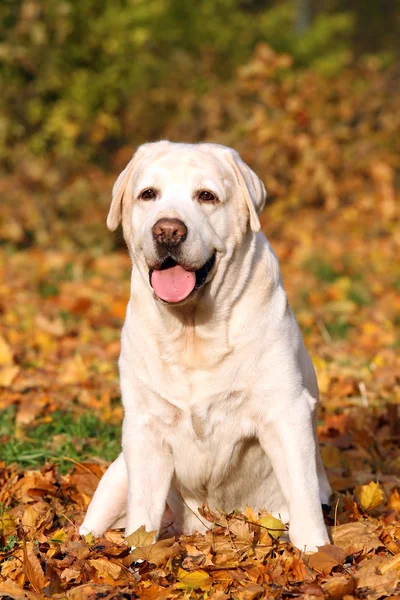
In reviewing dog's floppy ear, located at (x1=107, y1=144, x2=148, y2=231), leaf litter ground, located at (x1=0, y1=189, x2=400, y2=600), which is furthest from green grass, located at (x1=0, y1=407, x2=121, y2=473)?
dog's floppy ear, located at (x1=107, y1=144, x2=148, y2=231)

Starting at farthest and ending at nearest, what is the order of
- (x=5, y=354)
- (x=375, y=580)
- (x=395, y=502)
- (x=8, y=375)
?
(x=5, y=354)
(x=8, y=375)
(x=395, y=502)
(x=375, y=580)

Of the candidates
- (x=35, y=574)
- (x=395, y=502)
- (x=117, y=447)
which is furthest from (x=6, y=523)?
(x=395, y=502)

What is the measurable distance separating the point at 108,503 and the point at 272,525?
0.76 m

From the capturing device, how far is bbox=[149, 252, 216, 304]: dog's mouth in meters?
3.55

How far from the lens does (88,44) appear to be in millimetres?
11336

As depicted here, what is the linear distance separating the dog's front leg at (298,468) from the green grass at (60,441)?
4.51 ft

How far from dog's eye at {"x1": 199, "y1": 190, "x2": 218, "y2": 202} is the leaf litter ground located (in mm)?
1296

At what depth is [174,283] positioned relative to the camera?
11.7 ft

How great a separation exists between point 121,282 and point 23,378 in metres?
3.80

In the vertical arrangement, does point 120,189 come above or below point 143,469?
above

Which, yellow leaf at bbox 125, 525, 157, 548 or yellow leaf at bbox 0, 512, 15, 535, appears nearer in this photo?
yellow leaf at bbox 125, 525, 157, 548

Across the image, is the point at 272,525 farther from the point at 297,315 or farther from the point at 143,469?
the point at 297,315

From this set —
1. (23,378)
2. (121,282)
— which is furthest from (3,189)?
(23,378)

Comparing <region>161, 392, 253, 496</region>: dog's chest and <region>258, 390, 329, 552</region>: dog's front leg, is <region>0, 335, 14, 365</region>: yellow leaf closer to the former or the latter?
<region>161, 392, 253, 496</region>: dog's chest
